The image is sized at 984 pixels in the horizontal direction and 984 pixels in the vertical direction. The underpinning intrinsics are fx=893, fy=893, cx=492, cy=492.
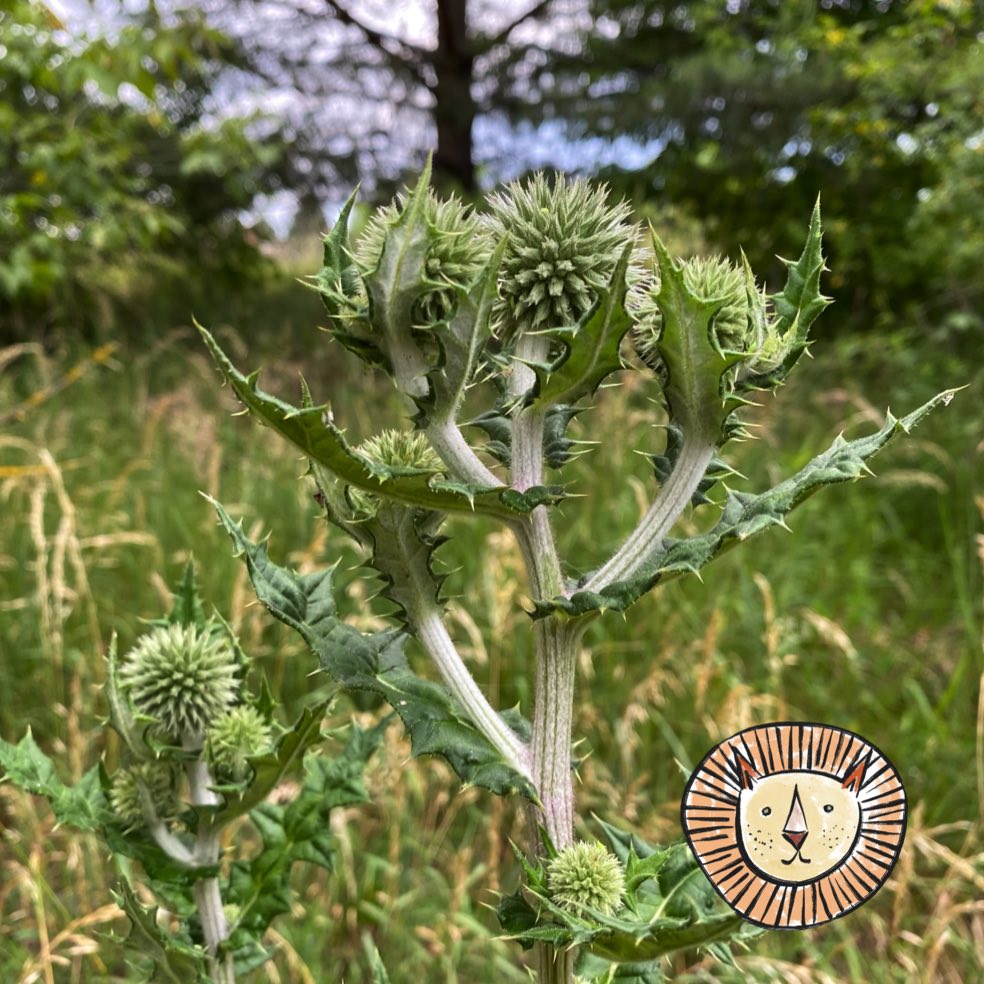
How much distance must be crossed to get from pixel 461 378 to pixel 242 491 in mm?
3866

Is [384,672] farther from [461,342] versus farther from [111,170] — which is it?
[111,170]

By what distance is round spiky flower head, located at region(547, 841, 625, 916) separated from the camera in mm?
882

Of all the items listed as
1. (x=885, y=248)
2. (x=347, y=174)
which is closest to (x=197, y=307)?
(x=347, y=174)

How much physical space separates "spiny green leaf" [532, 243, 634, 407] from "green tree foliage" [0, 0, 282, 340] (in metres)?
4.88

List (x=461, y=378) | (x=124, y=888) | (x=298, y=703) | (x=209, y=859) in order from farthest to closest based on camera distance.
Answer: (x=298, y=703) → (x=209, y=859) → (x=124, y=888) → (x=461, y=378)

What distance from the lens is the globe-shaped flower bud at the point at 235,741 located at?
4.36 feet

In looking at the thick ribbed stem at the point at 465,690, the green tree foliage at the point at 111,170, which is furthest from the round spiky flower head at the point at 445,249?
the green tree foliage at the point at 111,170

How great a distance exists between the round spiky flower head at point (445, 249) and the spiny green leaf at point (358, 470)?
155 mm

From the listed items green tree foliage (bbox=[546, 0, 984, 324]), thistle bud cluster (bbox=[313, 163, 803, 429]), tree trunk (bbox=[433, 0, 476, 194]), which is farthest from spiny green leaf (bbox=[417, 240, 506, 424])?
tree trunk (bbox=[433, 0, 476, 194])

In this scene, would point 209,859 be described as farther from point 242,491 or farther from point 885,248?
point 885,248

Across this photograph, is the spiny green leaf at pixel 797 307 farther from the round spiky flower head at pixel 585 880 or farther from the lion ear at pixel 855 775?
the round spiky flower head at pixel 585 880

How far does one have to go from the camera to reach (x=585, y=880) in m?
0.89

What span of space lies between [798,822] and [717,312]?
1.66 feet

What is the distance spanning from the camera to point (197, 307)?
33.1 ft
